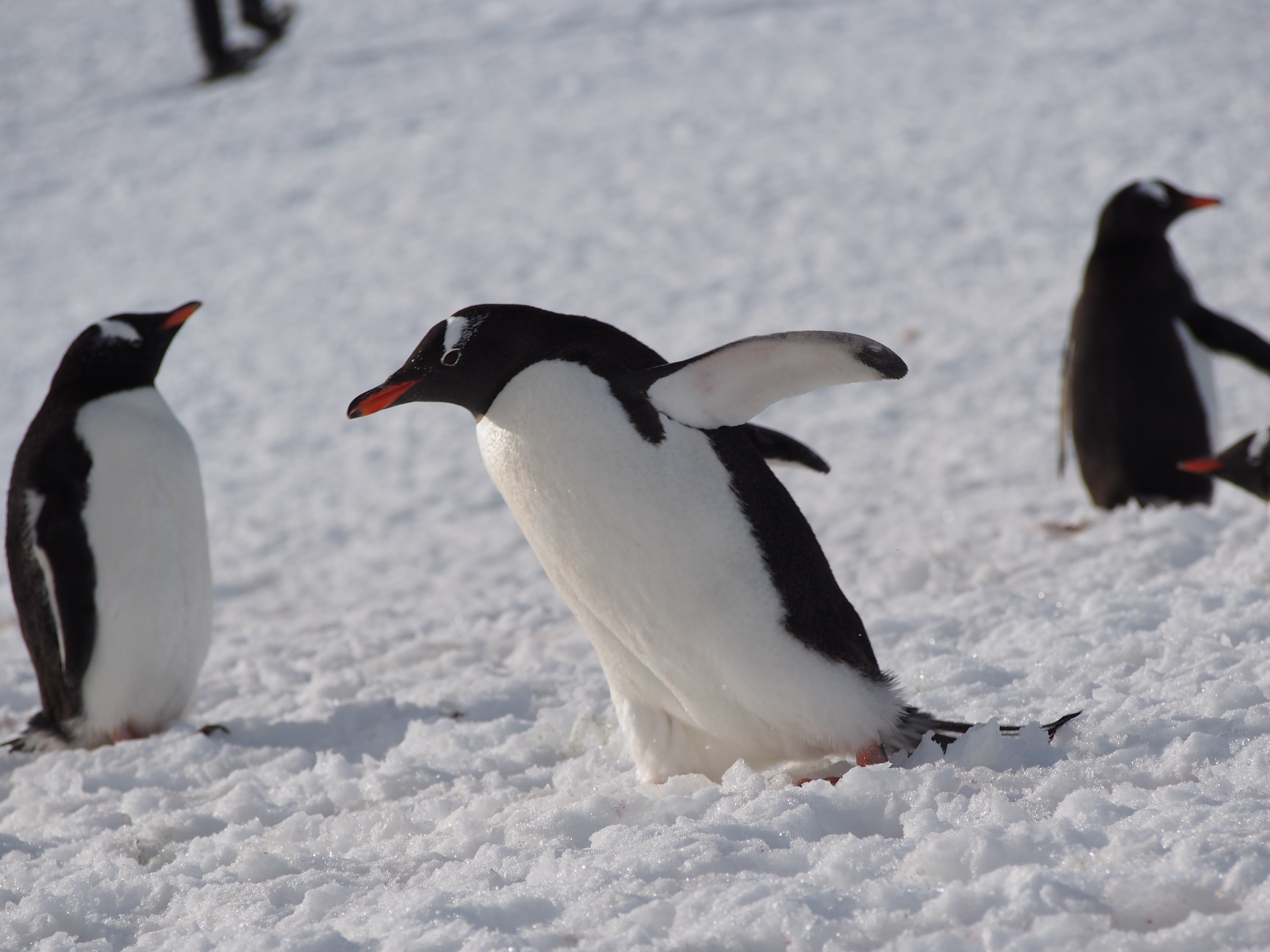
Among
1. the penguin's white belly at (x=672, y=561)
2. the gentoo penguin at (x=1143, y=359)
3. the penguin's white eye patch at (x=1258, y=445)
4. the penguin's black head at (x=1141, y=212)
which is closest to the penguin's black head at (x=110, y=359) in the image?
the penguin's white belly at (x=672, y=561)

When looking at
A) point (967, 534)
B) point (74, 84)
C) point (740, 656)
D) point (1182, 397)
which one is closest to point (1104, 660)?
point (740, 656)

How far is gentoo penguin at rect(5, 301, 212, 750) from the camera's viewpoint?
3.26 meters

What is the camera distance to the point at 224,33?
15344mm

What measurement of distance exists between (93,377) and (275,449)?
151 inches

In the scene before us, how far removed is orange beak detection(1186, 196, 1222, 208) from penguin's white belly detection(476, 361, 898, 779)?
371 cm

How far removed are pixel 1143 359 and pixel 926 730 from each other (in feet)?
10.0

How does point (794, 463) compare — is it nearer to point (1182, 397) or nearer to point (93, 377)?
point (93, 377)

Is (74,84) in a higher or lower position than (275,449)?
higher

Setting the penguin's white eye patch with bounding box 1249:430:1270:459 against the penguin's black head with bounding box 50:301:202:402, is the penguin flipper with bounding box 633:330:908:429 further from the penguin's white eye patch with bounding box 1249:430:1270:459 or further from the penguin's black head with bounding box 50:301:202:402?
the penguin's white eye patch with bounding box 1249:430:1270:459

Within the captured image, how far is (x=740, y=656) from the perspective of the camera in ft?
6.98

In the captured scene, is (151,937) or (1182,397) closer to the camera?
(151,937)

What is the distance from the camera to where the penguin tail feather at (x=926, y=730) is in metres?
2.19

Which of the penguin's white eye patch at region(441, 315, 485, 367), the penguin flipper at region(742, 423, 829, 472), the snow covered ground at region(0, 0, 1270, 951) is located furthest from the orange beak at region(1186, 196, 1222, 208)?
the penguin's white eye patch at region(441, 315, 485, 367)

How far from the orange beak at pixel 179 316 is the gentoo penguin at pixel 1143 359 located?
11.0 ft
